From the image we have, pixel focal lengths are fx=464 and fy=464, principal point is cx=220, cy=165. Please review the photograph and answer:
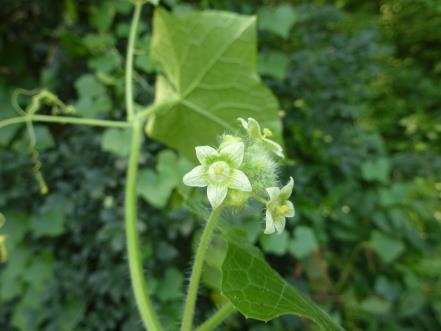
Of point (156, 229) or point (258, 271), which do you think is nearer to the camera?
point (258, 271)

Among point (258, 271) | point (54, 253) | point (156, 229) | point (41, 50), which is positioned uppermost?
point (258, 271)

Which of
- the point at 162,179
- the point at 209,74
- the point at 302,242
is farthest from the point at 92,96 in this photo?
the point at 302,242

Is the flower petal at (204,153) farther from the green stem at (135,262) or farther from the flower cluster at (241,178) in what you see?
the green stem at (135,262)

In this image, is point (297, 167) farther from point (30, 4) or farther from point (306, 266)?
point (30, 4)

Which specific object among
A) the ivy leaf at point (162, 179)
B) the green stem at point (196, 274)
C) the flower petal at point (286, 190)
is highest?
the flower petal at point (286, 190)

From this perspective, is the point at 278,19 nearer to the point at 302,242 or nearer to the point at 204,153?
the point at 302,242

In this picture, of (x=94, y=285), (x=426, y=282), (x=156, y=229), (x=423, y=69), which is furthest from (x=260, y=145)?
(x=423, y=69)

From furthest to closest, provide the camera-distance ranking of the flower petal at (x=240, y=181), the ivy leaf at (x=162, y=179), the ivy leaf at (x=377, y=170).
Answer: the ivy leaf at (x=377, y=170) → the ivy leaf at (x=162, y=179) → the flower petal at (x=240, y=181)

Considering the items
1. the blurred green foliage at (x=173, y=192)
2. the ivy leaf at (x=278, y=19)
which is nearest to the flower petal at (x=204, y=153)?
the blurred green foliage at (x=173, y=192)
